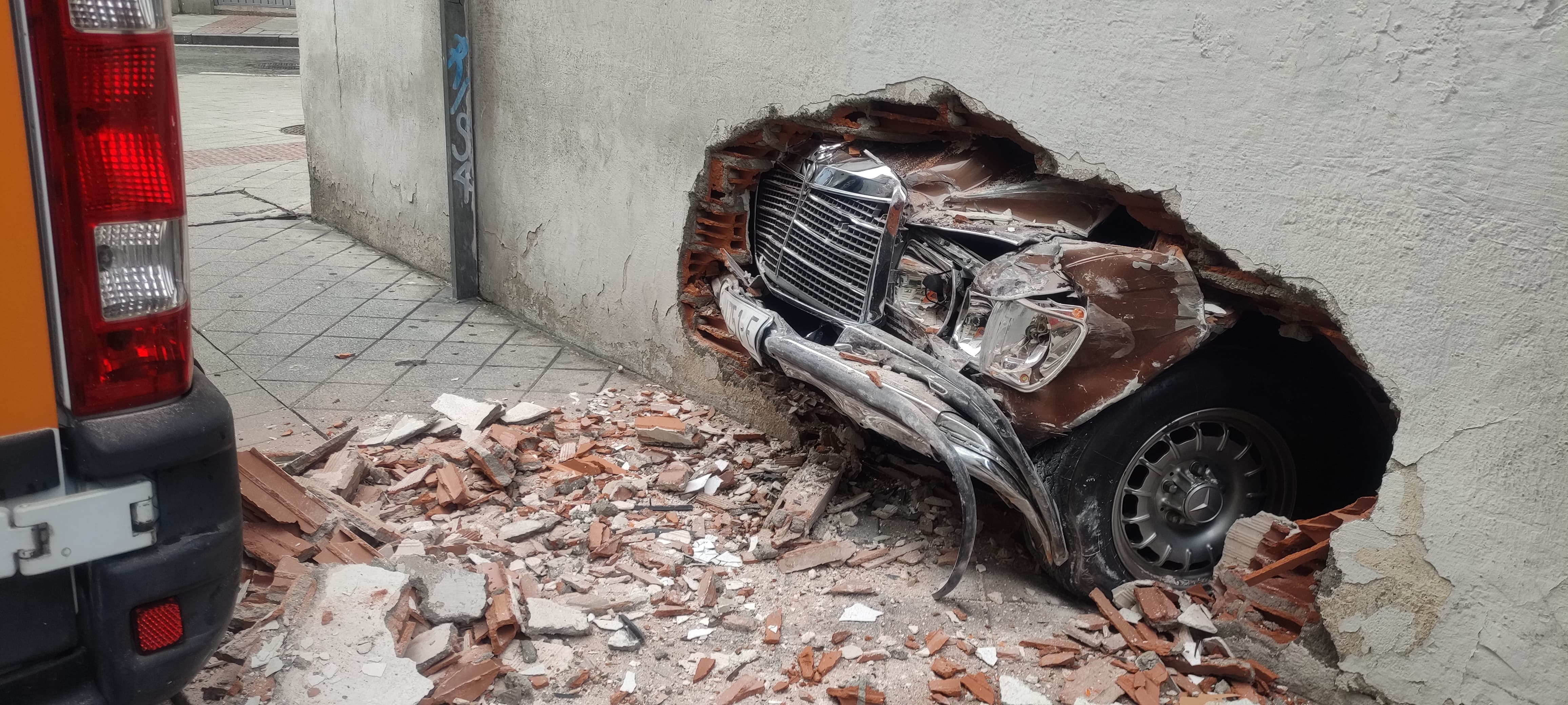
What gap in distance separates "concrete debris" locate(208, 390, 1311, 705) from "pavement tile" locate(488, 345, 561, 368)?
124 cm

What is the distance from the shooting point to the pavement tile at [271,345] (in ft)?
18.1

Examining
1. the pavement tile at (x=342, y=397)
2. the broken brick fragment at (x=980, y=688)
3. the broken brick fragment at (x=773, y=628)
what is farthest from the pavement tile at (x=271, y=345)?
the broken brick fragment at (x=980, y=688)

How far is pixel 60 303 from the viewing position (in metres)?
1.76

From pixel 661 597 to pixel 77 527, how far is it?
1.91 meters

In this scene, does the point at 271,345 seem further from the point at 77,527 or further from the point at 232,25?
the point at 232,25

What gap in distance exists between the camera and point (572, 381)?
532cm

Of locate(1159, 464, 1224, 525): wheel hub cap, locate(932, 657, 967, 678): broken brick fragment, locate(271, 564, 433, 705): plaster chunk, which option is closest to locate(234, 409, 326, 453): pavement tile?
locate(271, 564, 433, 705): plaster chunk

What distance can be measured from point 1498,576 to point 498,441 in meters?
3.53

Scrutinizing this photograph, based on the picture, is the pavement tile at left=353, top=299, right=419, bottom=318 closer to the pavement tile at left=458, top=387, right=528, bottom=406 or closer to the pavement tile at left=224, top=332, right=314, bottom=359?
the pavement tile at left=224, top=332, right=314, bottom=359

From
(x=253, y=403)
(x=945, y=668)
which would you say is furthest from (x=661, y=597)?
(x=253, y=403)

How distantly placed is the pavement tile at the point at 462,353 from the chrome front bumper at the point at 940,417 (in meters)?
2.61

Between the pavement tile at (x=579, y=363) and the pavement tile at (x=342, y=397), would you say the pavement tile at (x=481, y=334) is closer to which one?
the pavement tile at (x=579, y=363)

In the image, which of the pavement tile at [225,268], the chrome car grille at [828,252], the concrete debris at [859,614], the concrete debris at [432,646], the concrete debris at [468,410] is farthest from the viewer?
the pavement tile at [225,268]

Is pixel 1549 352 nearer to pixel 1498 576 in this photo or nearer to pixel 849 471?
pixel 1498 576
